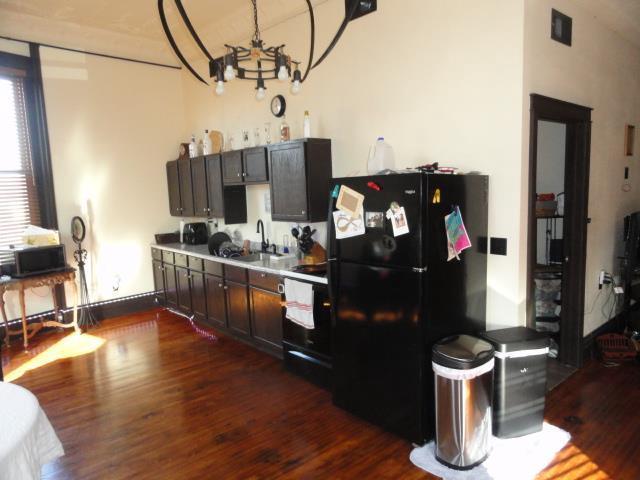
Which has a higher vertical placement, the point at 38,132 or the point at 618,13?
the point at 618,13

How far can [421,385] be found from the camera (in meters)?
2.51

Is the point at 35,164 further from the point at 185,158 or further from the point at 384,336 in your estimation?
the point at 384,336

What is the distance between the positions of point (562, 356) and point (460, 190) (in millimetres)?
2033

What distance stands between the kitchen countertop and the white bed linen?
6.36ft

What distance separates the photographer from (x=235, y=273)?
4168 mm

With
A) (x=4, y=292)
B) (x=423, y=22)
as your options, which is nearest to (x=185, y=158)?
(x=4, y=292)

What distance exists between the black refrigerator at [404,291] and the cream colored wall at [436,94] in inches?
6.4

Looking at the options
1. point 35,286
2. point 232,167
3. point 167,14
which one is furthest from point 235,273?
point 167,14

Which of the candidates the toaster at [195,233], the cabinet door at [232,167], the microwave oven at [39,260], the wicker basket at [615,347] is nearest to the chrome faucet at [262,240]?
the cabinet door at [232,167]

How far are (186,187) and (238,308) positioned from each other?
204cm

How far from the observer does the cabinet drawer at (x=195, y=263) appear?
4707mm

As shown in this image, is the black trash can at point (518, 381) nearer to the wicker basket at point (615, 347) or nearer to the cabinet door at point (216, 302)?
the wicker basket at point (615, 347)

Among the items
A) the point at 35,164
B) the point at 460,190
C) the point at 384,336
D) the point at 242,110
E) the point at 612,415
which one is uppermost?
the point at 242,110

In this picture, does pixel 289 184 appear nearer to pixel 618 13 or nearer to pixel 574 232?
pixel 574 232
